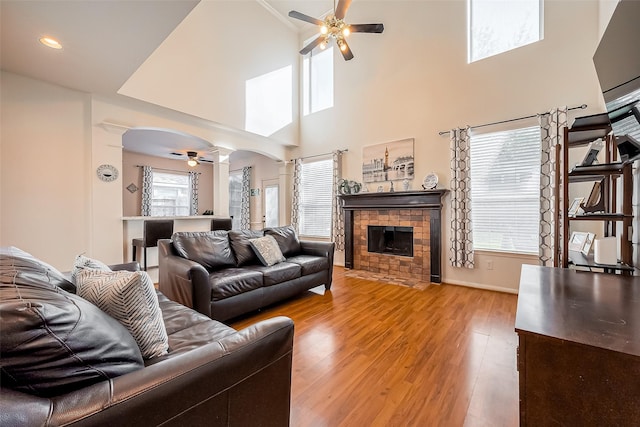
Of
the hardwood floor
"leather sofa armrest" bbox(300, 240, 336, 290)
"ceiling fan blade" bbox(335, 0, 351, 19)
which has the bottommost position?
the hardwood floor

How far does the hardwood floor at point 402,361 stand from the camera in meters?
1.45

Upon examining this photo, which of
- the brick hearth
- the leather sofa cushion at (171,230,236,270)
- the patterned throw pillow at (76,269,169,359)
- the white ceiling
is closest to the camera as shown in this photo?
the patterned throw pillow at (76,269,169,359)

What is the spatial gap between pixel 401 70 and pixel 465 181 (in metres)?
2.25

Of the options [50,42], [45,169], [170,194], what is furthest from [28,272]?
[170,194]

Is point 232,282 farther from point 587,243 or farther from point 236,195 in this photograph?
point 236,195

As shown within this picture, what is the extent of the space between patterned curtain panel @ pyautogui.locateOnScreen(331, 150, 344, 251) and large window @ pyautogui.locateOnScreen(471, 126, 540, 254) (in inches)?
90.0

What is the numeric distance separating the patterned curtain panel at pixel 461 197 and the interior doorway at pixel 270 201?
4.22 meters

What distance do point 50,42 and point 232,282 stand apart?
2713 mm

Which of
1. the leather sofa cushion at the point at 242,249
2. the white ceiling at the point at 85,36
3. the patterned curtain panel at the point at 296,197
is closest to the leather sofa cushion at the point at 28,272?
the leather sofa cushion at the point at 242,249

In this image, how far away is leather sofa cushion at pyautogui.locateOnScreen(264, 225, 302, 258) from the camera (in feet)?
12.0

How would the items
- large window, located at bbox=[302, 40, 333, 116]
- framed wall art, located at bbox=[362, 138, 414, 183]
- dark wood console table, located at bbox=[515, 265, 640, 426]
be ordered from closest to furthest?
dark wood console table, located at bbox=[515, 265, 640, 426] → framed wall art, located at bbox=[362, 138, 414, 183] → large window, located at bbox=[302, 40, 333, 116]

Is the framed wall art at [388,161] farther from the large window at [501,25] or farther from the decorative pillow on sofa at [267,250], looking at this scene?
the decorative pillow on sofa at [267,250]

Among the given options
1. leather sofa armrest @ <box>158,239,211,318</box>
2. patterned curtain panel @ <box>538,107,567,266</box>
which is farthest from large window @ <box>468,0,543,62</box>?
leather sofa armrest @ <box>158,239,211,318</box>

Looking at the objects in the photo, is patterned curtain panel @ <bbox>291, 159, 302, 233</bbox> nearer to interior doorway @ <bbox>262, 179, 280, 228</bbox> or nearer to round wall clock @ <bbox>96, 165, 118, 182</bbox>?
interior doorway @ <bbox>262, 179, 280, 228</bbox>
